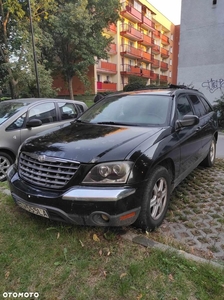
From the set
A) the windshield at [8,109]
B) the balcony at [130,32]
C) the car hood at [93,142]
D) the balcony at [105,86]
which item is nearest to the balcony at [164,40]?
the balcony at [130,32]

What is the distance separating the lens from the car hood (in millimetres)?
2268

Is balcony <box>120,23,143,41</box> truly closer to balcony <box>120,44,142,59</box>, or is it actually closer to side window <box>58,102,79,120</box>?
balcony <box>120,44,142,59</box>

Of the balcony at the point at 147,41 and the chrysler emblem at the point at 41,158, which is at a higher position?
the balcony at the point at 147,41

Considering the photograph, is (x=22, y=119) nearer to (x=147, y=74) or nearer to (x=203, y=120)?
(x=203, y=120)

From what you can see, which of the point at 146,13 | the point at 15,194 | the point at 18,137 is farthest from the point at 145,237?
the point at 146,13

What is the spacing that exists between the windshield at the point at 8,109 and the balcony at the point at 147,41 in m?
34.4

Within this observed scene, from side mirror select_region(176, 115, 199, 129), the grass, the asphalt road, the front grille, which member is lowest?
the asphalt road

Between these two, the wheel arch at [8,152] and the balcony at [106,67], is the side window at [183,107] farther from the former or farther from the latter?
the balcony at [106,67]

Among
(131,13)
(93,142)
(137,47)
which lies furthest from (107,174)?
(137,47)

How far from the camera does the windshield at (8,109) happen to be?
4.73 m

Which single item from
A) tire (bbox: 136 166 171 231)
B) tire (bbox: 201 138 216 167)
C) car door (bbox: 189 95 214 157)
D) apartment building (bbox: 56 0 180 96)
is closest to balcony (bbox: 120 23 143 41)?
apartment building (bbox: 56 0 180 96)

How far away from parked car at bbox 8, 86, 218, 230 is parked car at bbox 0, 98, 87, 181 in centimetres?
185

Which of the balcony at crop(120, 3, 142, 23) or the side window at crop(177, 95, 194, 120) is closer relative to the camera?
the side window at crop(177, 95, 194, 120)

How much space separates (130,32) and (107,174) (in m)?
32.8
